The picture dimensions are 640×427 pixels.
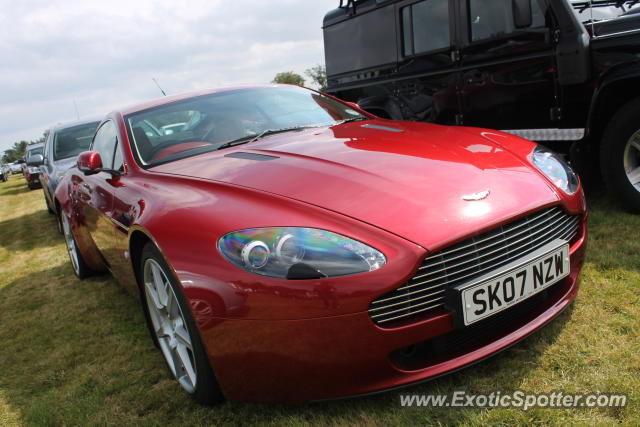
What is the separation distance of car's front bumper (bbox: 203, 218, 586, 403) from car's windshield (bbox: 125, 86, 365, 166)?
1.38 meters

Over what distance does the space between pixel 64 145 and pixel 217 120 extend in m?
5.47

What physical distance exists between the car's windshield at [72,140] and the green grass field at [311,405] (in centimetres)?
392

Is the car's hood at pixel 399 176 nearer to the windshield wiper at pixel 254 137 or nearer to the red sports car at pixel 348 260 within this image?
the red sports car at pixel 348 260

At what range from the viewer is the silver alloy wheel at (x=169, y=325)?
2.17 metres

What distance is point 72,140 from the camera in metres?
7.70

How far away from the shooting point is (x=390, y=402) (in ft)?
6.42

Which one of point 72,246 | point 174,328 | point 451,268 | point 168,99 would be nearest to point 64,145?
point 72,246

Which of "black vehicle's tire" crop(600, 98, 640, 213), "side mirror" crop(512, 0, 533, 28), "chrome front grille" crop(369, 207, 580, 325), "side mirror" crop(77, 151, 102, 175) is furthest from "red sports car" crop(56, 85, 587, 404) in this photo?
"side mirror" crop(512, 0, 533, 28)

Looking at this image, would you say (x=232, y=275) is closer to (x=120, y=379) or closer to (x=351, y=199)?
(x=351, y=199)

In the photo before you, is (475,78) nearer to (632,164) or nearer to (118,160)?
(632,164)

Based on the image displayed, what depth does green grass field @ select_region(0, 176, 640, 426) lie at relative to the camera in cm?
189

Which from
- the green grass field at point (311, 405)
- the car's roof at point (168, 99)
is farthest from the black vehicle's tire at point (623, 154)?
the car's roof at point (168, 99)

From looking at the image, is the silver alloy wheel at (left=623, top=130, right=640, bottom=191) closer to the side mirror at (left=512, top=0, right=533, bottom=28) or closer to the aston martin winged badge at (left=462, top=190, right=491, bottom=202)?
the side mirror at (left=512, top=0, right=533, bottom=28)

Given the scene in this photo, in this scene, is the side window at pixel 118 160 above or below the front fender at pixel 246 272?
above
